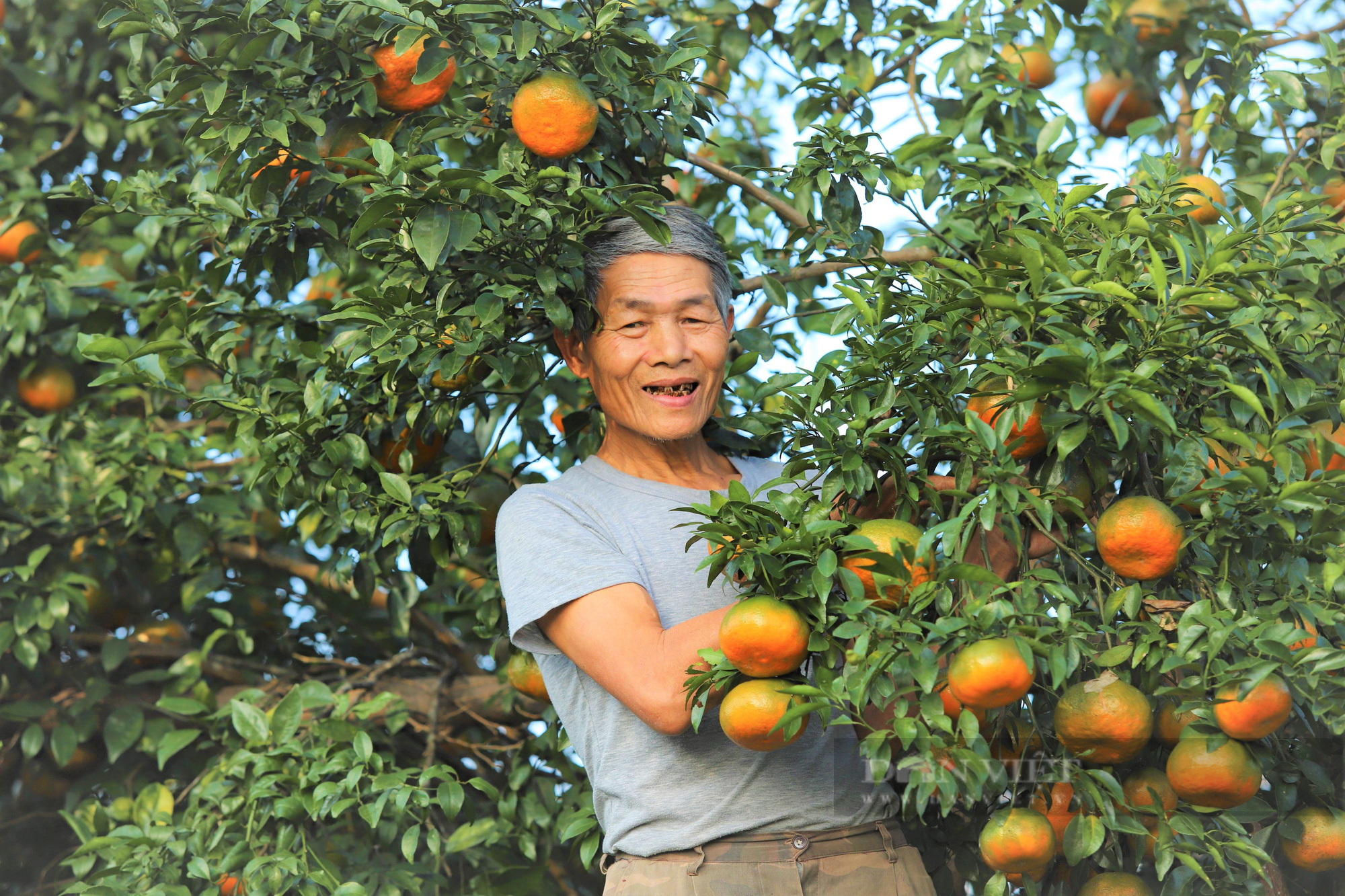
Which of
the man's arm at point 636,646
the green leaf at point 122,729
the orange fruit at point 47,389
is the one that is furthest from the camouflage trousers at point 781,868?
the orange fruit at point 47,389

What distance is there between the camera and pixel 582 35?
142 centimetres

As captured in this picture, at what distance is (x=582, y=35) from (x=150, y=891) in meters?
1.39

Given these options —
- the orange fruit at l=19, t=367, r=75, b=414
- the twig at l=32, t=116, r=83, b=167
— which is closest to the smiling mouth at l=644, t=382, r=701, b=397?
the orange fruit at l=19, t=367, r=75, b=414

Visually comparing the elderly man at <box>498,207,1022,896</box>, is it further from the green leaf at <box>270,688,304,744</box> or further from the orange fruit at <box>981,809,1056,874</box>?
the green leaf at <box>270,688,304,744</box>

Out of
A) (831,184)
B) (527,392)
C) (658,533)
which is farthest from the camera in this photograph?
(527,392)

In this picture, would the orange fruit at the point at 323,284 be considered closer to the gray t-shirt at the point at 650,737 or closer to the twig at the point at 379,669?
the twig at the point at 379,669

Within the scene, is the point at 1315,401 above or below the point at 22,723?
above

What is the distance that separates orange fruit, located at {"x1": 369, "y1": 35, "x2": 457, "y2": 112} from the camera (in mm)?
1511

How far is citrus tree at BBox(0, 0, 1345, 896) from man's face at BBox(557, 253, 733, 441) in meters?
0.09

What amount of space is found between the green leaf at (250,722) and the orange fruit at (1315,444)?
1.56 m

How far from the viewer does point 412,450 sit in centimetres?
179

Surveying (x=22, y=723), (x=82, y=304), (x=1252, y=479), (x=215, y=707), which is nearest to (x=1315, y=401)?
(x=1252, y=479)

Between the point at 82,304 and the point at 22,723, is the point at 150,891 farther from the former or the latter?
the point at 82,304

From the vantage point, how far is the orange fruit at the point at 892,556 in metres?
1.09
